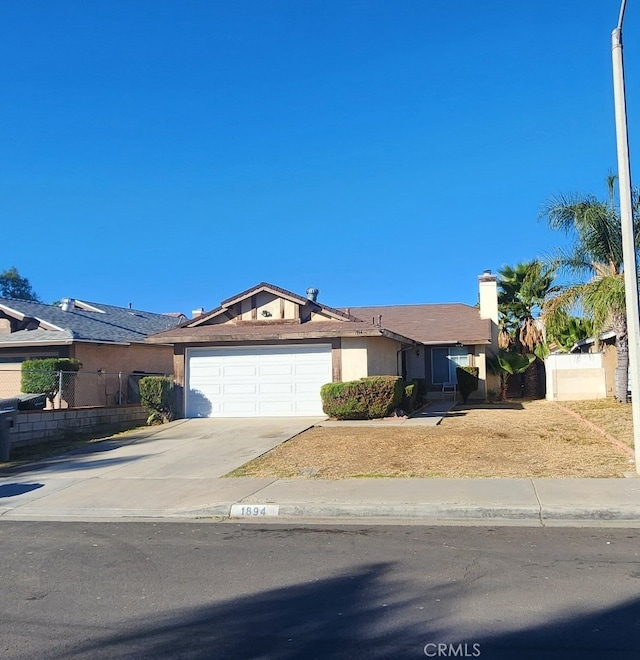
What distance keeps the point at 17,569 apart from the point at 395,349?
18828 mm

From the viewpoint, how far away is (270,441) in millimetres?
15766

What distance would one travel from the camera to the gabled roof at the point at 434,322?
28.5 metres

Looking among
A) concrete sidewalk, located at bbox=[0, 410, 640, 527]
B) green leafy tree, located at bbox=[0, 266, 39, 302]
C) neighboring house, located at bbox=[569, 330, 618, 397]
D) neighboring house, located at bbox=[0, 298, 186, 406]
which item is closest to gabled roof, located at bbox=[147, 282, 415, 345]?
neighboring house, located at bbox=[0, 298, 186, 406]

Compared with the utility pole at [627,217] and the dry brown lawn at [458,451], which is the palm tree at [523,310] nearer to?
the dry brown lawn at [458,451]

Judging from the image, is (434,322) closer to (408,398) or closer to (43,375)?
(408,398)

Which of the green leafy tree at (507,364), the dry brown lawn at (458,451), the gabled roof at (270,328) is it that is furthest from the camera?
the green leafy tree at (507,364)

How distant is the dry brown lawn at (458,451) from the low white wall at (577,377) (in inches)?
272

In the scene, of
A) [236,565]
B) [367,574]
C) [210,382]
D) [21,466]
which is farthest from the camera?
[210,382]

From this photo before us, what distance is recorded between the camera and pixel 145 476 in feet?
40.8

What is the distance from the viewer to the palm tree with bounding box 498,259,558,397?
32.1 meters

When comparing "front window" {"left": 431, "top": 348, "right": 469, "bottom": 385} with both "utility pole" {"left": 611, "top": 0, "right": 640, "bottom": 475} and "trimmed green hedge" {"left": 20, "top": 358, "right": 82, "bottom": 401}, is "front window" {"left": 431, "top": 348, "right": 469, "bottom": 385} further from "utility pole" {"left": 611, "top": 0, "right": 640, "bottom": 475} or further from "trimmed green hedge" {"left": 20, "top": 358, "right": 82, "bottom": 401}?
"utility pole" {"left": 611, "top": 0, "right": 640, "bottom": 475}

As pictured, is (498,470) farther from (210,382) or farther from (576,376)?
(576,376)

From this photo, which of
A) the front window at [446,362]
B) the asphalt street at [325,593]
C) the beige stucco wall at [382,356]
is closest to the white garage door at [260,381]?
the beige stucco wall at [382,356]

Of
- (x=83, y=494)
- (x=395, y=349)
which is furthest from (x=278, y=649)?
(x=395, y=349)
